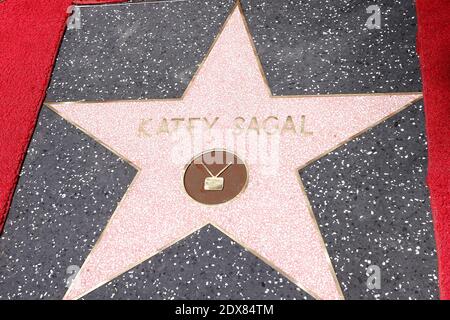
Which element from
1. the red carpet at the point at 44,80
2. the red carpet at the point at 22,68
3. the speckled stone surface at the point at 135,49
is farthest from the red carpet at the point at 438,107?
the red carpet at the point at 22,68

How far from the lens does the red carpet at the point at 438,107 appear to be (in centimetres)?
98

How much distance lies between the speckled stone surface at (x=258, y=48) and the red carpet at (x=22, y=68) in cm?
5

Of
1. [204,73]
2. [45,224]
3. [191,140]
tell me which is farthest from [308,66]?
[45,224]

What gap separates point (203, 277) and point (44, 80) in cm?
79

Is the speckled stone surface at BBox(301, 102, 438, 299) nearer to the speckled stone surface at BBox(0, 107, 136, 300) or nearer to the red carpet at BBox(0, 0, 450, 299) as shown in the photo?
the red carpet at BBox(0, 0, 450, 299)

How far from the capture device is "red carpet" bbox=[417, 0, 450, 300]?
976mm

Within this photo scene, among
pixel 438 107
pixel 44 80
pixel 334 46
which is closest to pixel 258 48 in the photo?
pixel 334 46

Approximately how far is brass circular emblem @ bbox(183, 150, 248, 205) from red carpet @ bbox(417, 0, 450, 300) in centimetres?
44

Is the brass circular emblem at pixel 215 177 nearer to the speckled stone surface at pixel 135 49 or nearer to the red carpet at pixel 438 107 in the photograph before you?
the speckled stone surface at pixel 135 49

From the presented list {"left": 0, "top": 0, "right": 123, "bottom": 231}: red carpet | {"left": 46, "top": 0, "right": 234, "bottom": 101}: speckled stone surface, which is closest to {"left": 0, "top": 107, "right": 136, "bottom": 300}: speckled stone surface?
{"left": 0, "top": 0, "right": 123, "bottom": 231}: red carpet

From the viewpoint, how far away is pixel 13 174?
3.92 feet

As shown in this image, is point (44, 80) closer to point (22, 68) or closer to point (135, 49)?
point (22, 68)
